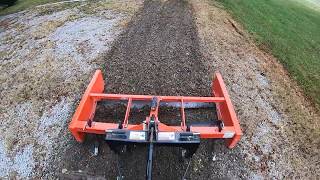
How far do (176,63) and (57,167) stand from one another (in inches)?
170

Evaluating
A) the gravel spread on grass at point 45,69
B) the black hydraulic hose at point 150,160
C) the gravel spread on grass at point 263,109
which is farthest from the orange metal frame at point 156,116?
the gravel spread on grass at point 45,69

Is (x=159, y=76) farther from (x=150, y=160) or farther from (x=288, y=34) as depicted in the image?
(x=288, y=34)

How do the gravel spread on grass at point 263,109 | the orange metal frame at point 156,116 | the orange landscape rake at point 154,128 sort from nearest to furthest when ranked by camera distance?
the orange landscape rake at point 154,128 → the orange metal frame at point 156,116 → the gravel spread on grass at point 263,109

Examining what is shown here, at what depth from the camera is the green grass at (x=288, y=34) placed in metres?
10.0

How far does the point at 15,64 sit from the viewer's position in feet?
34.6

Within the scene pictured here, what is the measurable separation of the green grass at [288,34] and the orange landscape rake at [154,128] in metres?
3.35

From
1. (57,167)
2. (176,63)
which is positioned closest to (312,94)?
(176,63)

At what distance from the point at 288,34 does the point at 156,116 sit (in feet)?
28.1

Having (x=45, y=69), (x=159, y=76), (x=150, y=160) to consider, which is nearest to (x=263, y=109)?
(x=159, y=76)

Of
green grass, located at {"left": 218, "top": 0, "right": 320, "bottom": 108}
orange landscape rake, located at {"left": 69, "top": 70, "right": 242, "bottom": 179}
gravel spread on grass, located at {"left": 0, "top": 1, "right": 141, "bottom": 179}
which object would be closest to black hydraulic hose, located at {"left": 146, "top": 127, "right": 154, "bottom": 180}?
orange landscape rake, located at {"left": 69, "top": 70, "right": 242, "bottom": 179}

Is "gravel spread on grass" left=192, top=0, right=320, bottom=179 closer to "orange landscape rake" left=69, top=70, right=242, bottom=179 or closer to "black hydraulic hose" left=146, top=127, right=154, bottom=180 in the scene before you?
"orange landscape rake" left=69, top=70, right=242, bottom=179

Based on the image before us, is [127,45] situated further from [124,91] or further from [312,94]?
[312,94]

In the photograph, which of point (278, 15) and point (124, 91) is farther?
point (278, 15)

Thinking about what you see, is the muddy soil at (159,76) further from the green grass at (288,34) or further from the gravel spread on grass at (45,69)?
the green grass at (288,34)
